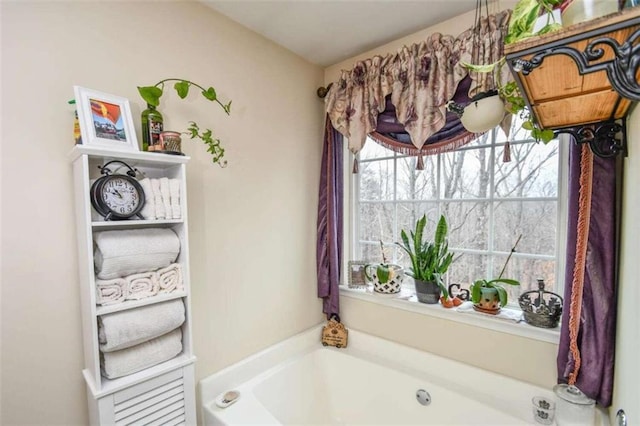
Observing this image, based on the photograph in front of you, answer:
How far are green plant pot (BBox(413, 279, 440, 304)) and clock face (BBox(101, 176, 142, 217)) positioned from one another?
1524 mm

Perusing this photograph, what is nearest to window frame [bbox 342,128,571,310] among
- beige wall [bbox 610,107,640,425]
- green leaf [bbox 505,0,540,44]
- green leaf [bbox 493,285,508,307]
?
green leaf [bbox 493,285,508,307]

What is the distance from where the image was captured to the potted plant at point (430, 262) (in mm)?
1721

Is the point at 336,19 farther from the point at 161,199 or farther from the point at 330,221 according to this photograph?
the point at 161,199

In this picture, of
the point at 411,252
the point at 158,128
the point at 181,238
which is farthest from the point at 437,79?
the point at 181,238

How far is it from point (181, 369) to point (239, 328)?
0.48 m

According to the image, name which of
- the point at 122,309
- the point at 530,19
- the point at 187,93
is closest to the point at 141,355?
the point at 122,309

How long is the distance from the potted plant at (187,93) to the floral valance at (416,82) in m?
0.80

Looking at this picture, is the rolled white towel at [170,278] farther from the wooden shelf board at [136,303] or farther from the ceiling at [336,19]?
the ceiling at [336,19]

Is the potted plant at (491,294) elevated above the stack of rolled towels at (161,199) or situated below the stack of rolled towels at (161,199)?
below

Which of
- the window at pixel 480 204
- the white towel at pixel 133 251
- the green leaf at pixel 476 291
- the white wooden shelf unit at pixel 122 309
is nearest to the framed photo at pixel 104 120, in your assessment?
Answer: the white wooden shelf unit at pixel 122 309

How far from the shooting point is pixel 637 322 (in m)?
0.79

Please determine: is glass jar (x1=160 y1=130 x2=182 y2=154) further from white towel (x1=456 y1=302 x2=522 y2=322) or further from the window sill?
white towel (x1=456 y1=302 x2=522 y2=322)

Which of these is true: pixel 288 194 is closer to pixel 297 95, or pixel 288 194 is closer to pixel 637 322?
pixel 297 95

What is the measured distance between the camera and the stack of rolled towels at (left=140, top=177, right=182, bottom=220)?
3.87 ft
